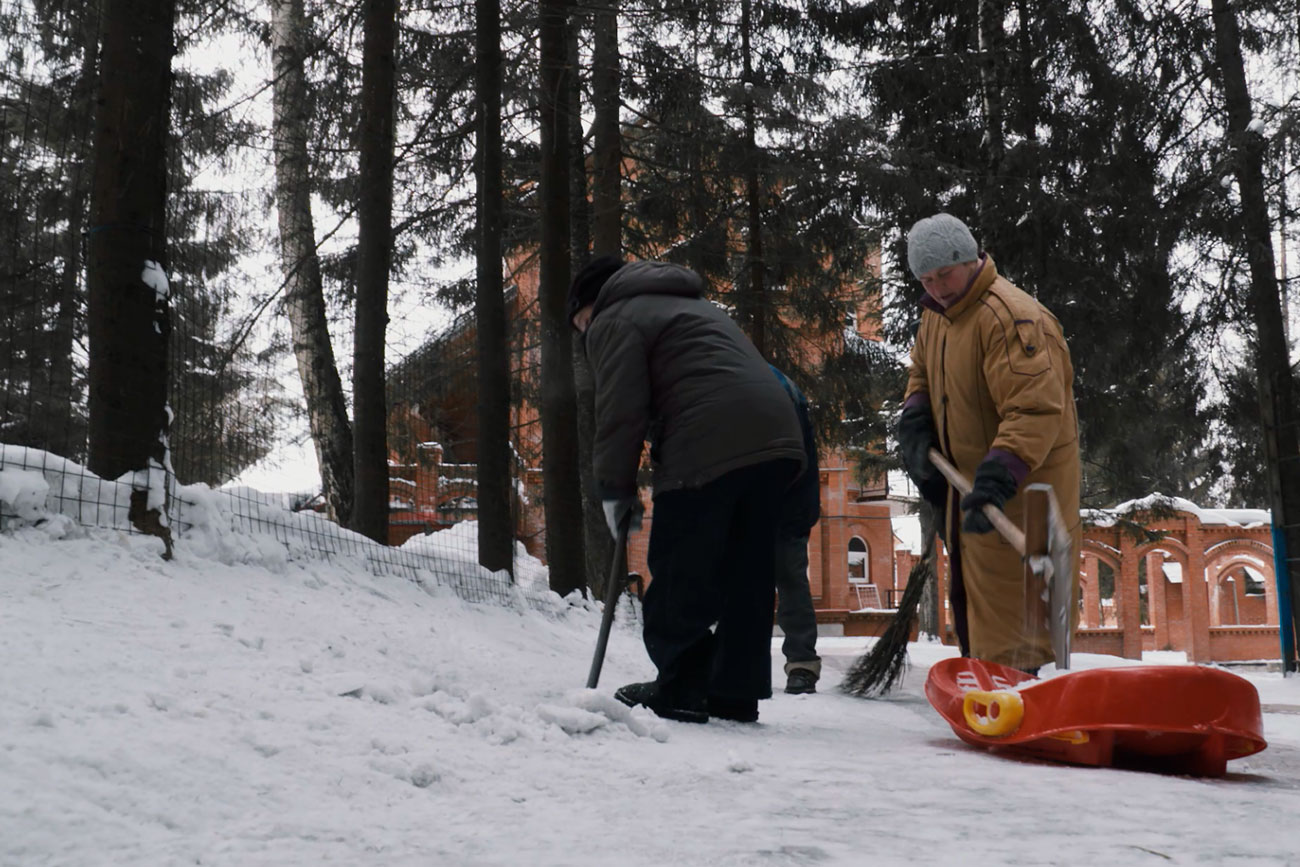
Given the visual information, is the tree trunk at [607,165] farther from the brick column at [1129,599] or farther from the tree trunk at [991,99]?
the brick column at [1129,599]

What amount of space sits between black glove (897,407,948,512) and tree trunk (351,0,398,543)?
431cm

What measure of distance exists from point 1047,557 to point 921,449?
798 mm

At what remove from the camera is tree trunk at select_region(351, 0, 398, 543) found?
7.88 metres

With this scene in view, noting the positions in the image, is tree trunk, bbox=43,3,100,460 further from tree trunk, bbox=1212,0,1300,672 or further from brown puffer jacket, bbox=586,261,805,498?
tree trunk, bbox=1212,0,1300,672

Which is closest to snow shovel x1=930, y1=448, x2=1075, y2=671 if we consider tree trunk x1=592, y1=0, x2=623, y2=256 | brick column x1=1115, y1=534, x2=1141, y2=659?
tree trunk x1=592, y1=0, x2=623, y2=256

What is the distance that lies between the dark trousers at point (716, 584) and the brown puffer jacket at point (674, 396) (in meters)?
0.10

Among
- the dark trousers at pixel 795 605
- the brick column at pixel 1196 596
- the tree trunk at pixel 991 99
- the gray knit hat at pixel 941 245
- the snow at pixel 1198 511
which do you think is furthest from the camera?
the brick column at pixel 1196 596

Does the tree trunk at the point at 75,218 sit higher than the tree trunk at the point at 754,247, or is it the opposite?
the tree trunk at the point at 754,247

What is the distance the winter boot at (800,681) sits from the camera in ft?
19.5

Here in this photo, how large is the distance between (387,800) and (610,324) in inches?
78.9

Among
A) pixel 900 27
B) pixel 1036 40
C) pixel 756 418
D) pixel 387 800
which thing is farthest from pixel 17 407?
pixel 900 27

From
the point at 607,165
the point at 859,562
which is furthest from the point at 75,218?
the point at 859,562


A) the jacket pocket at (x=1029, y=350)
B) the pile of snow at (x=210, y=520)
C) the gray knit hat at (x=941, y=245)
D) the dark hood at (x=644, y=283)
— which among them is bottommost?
the pile of snow at (x=210, y=520)

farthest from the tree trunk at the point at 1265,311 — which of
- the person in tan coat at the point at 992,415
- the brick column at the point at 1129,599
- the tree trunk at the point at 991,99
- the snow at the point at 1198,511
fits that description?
the brick column at the point at 1129,599
